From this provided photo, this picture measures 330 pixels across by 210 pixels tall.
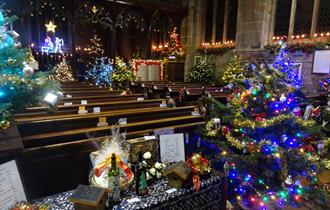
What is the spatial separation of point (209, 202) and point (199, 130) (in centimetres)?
84

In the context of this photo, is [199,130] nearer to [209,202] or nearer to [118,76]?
[209,202]

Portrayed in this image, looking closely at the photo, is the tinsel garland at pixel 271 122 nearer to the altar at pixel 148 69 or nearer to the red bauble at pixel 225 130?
the red bauble at pixel 225 130

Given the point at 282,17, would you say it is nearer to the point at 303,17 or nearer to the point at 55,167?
the point at 303,17

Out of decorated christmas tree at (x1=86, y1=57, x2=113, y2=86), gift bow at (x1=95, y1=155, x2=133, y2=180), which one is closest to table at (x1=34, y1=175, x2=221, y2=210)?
gift bow at (x1=95, y1=155, x2=133, y2=180)

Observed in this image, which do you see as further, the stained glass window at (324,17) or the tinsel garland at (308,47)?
the stained glass window at (324,17)

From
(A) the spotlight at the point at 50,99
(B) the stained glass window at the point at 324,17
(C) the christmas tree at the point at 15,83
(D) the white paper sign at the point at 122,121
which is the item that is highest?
(B) the stained glass window at the point at 324,17

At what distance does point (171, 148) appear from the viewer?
2.24 metres

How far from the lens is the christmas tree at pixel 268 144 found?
82.9 inches

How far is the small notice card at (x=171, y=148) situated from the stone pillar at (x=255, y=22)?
629cm

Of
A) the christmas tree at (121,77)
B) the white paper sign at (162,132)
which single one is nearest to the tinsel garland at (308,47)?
the christmas tree at (121,77)

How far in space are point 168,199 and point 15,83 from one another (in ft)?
4.11

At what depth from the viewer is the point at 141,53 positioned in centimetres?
986

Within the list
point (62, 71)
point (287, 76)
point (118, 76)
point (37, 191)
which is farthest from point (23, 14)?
point (287, 76)

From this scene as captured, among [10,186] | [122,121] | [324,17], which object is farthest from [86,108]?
[324,17]
